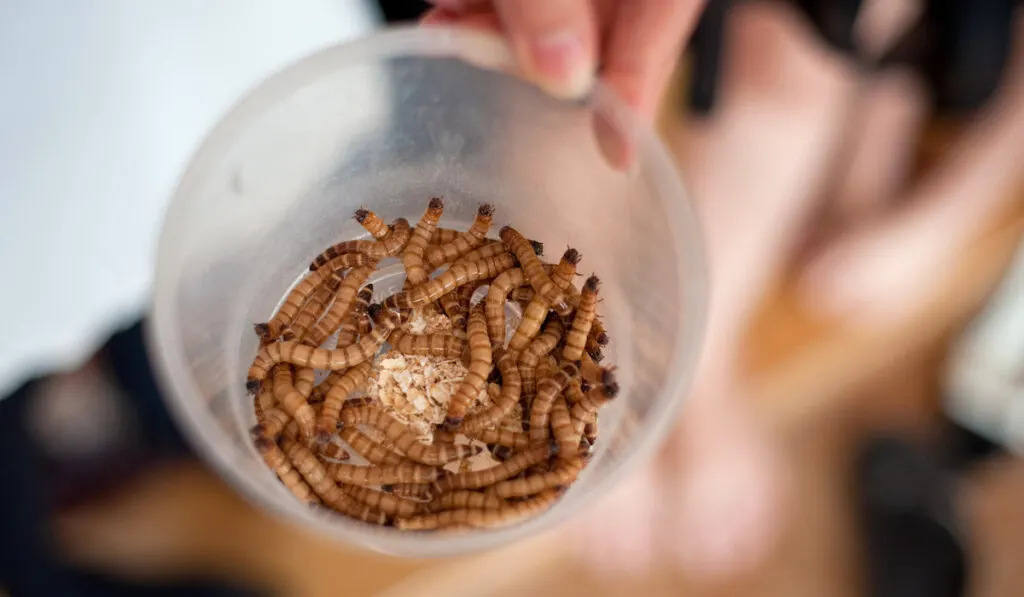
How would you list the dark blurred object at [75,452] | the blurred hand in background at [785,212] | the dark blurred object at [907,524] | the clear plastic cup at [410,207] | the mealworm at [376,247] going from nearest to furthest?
the clear plastic cup at [410,207], the mealworm at [376,247], the dark blurred object at [75,452], the blurred hand in background at [785,212], the dark blurred object at [907,524]

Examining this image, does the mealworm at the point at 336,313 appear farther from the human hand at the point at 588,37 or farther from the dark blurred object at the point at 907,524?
the dark blurred object at the point at 907,524

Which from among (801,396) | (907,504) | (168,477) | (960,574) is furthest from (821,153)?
(168,477)

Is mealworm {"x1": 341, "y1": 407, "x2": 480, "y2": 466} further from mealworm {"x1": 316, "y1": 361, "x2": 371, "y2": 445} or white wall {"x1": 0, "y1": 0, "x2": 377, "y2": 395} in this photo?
white wall {"x1": 0, "y1": 0, "x2": 377, "y2": 395}

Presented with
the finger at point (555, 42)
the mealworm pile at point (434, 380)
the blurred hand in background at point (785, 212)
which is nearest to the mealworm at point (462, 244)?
the mealworm pile at point (434, 380)

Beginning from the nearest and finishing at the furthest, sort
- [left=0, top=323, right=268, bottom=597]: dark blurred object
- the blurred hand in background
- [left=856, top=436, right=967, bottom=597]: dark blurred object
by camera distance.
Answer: [left=0, top=323, right=268, bottom=597]: dark blurred object → the blurred hand in background → [left=856, top=436, right=967, bottom=597]: dark blurred object

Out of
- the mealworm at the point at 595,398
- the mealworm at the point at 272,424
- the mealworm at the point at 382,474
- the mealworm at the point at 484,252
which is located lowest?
the mealworm at the point at 382,474

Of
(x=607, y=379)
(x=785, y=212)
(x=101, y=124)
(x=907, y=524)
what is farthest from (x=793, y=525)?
(x=101, y=124)

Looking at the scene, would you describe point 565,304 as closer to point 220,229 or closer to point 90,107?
point 220,229

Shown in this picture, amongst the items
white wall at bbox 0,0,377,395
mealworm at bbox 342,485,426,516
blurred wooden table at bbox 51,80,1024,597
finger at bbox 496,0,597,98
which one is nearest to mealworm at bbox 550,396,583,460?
mealworm at bbox 342,485,426,516
